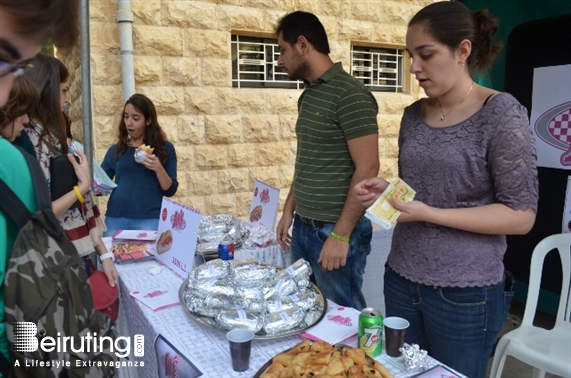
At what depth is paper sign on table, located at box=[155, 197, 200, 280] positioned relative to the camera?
187 centimetres

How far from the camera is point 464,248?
54.7 inches

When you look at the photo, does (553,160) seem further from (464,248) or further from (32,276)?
(32,276)

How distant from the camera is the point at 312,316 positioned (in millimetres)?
1439

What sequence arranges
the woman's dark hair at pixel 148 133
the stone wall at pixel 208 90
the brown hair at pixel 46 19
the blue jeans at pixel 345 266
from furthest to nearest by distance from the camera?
the stone wall at pixel 208 90, the woman's dark hair at pixel 148 133, the blue jeans at pixel 345 266, the brown hair at pixel 46 19

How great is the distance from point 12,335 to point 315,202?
146cm

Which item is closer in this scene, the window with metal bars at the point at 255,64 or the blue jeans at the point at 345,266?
the blue jeans at the point at 345,266

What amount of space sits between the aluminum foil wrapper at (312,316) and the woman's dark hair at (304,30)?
132 cm

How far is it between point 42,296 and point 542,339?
7.14ft

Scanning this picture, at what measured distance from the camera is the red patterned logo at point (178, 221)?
1954 mm

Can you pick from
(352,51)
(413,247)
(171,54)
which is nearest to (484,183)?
(413,247)

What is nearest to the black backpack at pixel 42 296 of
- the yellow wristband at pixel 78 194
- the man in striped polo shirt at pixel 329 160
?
the yellow wristband at pixel 78 194

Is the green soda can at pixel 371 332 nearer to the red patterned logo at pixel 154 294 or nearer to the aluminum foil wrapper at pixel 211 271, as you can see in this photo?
the aluminum foil wrapper at pixel 211 271

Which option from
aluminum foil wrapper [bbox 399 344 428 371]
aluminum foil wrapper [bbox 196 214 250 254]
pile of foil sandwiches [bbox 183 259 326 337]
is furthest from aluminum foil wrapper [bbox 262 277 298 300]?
aluminum foil wrapper [bbox 196 214 250 254]

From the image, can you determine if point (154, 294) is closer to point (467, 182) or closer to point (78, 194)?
point (78, 194)
